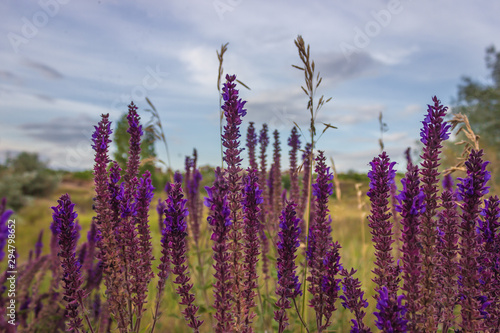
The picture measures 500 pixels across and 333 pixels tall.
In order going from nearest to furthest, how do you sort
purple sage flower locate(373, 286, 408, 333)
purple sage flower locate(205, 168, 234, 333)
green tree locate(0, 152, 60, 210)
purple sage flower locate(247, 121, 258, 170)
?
purple sage flower locate(373, 286, 408, 333)
purple sage flower locate(205, 168, 234, 333)
purple sage flower locate(247, 121, 258, 170)
green tree locate(0, 152, 60, 210)

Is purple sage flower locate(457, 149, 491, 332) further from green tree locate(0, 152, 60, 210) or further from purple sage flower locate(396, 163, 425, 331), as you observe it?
green tree locate(0, 152, 60, 210)

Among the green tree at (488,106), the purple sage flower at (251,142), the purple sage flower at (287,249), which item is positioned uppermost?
the green tree at (488,106)

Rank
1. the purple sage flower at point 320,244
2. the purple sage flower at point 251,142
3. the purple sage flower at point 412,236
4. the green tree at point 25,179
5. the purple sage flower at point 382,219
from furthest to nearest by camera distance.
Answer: the green tree at point 25,179
the purple sage flower at point 251,142
the purple sage flower at point 320,244
the purple sage flower at point 382,219
the purple sage flower at point 412,236

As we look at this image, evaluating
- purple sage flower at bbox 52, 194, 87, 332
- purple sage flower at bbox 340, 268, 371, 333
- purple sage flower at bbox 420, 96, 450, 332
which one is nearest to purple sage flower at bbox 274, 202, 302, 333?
purple sage flower at bbox 340, 268, 371, 333

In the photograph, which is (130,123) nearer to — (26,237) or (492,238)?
(492,238)

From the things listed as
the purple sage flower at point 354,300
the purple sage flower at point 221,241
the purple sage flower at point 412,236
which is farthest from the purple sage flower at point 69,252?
the purple sage flower at point 412,236

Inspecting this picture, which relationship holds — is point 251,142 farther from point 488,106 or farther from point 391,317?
point 488,106

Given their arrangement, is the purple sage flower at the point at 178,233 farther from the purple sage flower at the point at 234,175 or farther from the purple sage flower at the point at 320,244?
the purple sage flower at the point at 320,244

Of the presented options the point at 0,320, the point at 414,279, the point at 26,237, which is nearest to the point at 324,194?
→ the point at 414,279

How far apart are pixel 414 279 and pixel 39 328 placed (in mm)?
4584

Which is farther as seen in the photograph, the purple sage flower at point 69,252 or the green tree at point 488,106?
the green tree at point 488,106

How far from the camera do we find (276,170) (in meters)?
5.09

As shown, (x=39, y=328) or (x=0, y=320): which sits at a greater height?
(x=0, y=320)

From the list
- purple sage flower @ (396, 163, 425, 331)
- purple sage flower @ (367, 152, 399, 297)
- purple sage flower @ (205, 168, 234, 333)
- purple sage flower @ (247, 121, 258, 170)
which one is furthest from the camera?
purple sage flower @ (247, 121, 258, 170)
